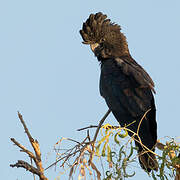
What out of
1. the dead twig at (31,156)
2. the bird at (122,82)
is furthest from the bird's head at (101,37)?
the dead twig at (31,156)

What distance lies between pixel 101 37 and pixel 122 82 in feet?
3.44

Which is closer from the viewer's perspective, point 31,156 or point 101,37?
point 31,156

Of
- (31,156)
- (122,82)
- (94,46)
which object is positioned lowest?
(31,156)

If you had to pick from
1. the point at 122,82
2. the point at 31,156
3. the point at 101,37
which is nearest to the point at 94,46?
the point at 101,37

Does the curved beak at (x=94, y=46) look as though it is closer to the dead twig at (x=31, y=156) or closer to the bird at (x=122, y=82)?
the bird at (x=122, y=82)

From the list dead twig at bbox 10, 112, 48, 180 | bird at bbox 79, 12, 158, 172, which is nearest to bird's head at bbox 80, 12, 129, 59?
bird at bbox 79, 12, 158, 172

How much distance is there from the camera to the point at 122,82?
506 cm

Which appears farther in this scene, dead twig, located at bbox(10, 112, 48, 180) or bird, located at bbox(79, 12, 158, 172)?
bird, located at bbox(79, 12, 158, 172)

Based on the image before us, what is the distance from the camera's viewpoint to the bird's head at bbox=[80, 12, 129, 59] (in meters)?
5.73

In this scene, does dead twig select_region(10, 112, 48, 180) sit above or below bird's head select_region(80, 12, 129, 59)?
below

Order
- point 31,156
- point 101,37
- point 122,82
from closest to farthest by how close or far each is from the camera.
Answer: point 31,156, point 122,82, point 101,37

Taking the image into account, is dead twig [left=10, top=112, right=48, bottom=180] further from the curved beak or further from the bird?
the curved beak

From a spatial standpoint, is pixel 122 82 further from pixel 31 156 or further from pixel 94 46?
pixel 31 156

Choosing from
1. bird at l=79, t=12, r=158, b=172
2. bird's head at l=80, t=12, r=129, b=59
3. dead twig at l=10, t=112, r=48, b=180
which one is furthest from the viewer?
bird's head at l=80, t=12, r=129, b=59
